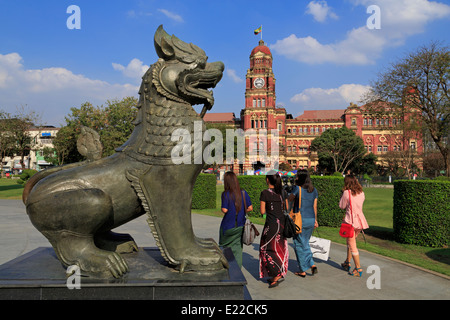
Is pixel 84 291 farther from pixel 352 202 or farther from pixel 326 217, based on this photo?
pixel 326 217

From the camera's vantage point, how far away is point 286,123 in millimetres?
60062

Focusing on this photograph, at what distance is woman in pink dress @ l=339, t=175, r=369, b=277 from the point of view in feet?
16.3

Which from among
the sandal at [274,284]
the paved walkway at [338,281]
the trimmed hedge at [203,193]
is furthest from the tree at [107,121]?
the sandal at [274,284]

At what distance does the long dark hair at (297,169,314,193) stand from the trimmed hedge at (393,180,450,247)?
3735 mm

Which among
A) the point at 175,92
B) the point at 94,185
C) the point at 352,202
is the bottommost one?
the point at 352,202

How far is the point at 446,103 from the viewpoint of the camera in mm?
15023

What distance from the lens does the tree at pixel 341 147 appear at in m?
45.3

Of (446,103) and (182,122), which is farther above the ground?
(446,103)

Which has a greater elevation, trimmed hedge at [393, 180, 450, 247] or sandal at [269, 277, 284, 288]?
trimmed hedge at [393, 180, 450, 247]

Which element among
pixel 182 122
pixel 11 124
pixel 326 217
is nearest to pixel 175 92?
pixel 182 122

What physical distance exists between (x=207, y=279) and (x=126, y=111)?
79.4 ft

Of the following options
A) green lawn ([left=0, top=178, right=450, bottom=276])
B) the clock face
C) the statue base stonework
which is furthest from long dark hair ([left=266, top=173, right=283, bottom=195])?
the clock face

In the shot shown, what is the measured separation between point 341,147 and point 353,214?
44396mm

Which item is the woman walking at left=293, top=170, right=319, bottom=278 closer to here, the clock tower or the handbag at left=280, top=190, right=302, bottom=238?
the handbag at left=280, top=190, right=302, bottom=238
